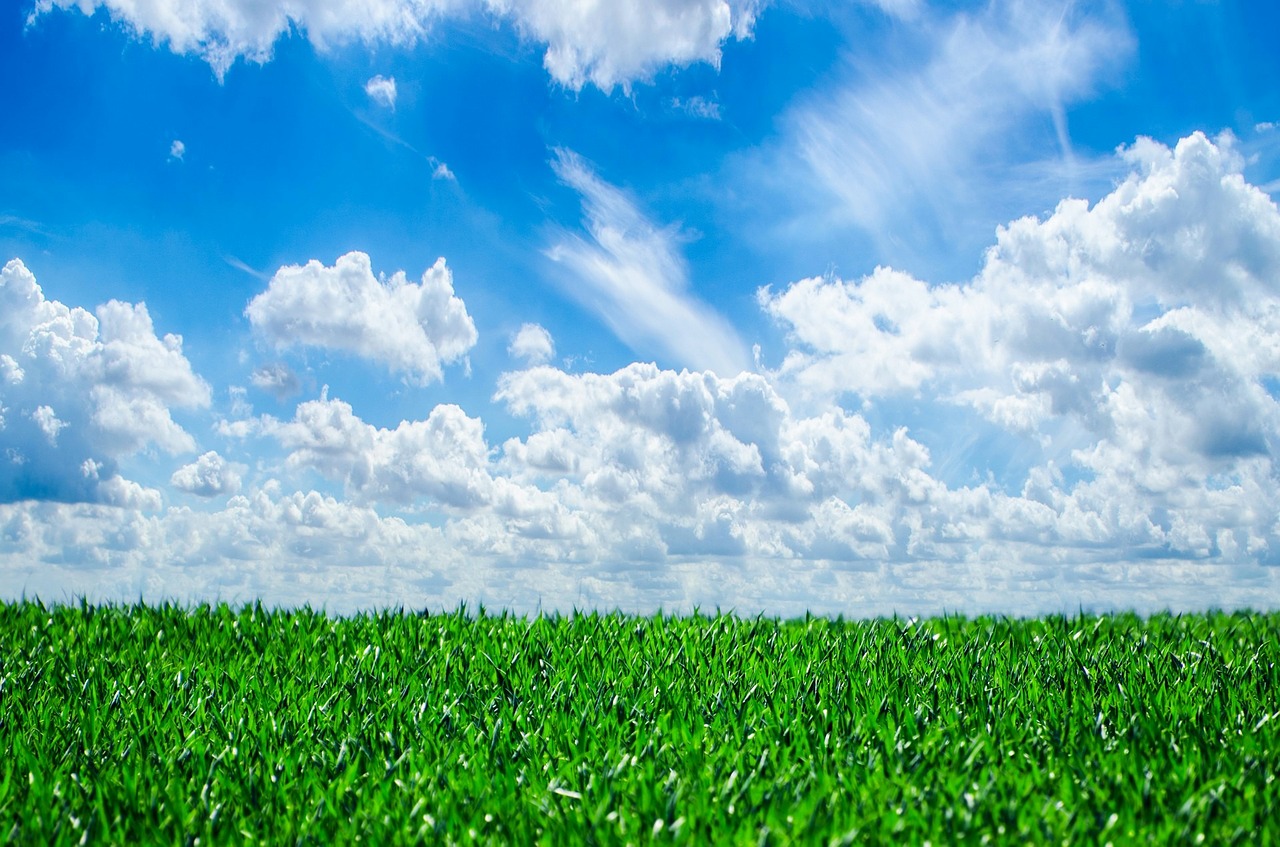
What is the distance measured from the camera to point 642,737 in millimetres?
5133

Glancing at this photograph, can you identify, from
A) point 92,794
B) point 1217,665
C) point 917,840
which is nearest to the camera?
point 917,840

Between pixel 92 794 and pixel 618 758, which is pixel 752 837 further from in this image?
pixel 92 794

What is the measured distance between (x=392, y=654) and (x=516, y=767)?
2744 mm

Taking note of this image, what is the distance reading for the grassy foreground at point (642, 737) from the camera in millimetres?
4176

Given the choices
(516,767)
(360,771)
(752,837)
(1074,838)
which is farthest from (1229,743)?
(360,771)

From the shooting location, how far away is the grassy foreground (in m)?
4.18

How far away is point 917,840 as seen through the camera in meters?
3.88

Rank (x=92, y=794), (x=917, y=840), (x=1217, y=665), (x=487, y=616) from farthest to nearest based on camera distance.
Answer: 1. (x=487, y=616)
2. (x=1217, y=665)
3. (x=92, y=794)
4. (x=917, y=840)

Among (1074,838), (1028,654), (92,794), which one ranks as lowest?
(92,794)

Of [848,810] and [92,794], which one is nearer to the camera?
[848,810]

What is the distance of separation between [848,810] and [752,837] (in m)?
0.48

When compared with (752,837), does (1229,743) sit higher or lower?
higher

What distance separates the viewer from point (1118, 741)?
199 inches

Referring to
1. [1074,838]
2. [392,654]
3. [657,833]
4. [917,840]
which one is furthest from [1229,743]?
[392,654]
